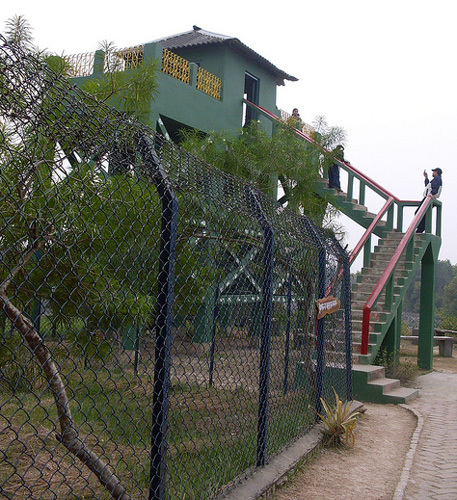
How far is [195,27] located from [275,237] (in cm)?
1718

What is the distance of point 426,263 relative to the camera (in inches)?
555

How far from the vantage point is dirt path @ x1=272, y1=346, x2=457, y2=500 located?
449cm

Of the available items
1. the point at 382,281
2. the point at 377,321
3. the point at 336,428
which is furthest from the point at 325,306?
the point at 377,321

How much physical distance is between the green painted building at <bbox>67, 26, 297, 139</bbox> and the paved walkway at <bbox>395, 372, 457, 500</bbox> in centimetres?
763

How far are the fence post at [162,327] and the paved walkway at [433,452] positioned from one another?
97.5 inches

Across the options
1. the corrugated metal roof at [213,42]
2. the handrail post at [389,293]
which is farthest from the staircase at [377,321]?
the corrugated metal roof at [213,42]

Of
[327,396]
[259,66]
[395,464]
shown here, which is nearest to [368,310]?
[327,396]

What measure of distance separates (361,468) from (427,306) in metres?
9.62

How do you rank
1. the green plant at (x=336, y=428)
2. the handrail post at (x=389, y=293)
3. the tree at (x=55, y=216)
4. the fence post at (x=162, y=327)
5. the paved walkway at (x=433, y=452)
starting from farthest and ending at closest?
the handrail post at (x=389, y=293)
the green plant at (x=336, y=428)
the paved walkway at (x=433, y=452)
the fence post at (x=162, y=327)
the tree at (x=55, y=216)

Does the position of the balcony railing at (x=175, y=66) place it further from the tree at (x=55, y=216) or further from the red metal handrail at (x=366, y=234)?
the tree at (x=55, y=216)

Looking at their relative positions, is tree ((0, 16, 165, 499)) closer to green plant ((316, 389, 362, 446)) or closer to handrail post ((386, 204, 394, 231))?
green plant ((316, 389, 362, 446))

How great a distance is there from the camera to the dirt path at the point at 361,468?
4.49 m

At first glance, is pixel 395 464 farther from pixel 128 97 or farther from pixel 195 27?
pixel 195 27

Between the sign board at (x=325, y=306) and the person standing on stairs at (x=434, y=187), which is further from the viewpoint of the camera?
the person standing on stairs at (x=434, y=187)
